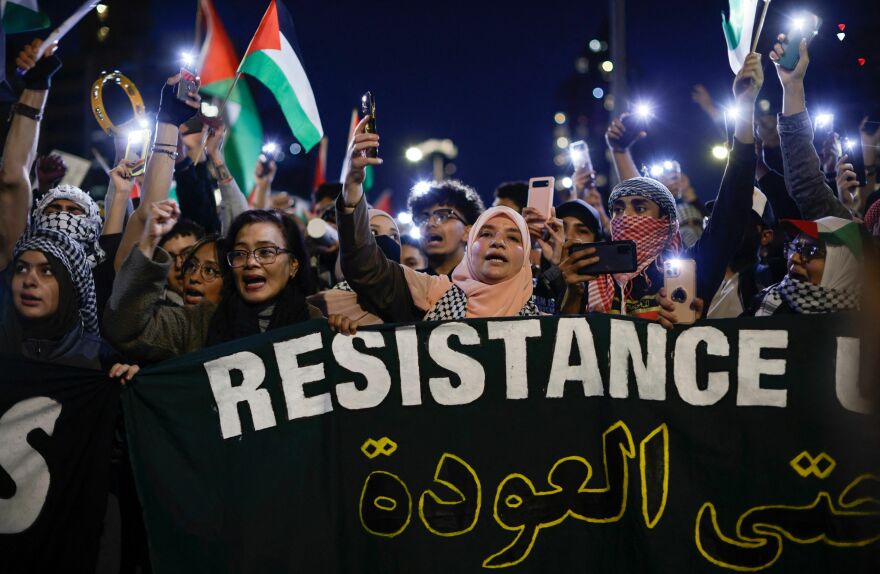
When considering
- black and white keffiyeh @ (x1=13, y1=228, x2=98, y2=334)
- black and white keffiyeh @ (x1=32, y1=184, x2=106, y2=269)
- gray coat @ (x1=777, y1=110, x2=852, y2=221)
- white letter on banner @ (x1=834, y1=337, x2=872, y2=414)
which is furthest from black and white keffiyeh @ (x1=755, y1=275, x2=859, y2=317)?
black and white keffiyeh @ (x1=32, y1=184, x2=106, y2=269)

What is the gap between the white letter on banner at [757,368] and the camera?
158 inches

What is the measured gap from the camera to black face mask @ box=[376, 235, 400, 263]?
18.9 ft

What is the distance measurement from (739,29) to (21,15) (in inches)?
170

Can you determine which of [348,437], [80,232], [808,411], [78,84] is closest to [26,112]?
[80,232]

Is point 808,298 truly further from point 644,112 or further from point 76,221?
point 76,221

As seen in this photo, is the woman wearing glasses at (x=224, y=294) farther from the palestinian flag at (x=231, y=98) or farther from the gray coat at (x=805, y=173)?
the gray coat at (x=805, y=173)

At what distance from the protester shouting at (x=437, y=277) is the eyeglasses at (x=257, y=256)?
1.31 feet

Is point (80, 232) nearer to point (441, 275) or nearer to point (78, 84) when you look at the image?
point (441, 275)

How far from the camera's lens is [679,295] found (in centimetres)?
409

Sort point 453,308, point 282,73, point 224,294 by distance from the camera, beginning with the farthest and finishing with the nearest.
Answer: point 282,73, point 224,294, point 453,308

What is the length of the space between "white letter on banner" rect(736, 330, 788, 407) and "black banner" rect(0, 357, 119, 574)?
275 centimetres

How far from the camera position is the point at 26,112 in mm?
5262

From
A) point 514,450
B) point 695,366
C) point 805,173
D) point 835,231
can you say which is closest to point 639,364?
point 695,366

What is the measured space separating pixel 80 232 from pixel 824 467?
3934 mm
